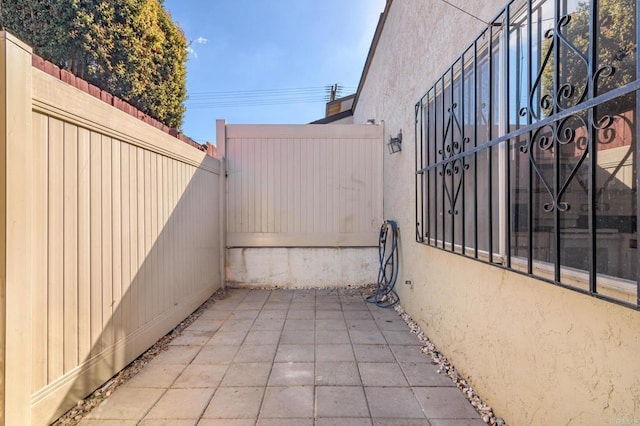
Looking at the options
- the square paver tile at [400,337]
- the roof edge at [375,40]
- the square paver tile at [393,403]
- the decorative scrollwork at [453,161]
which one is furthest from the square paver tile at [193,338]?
the roof edge at [375,40]

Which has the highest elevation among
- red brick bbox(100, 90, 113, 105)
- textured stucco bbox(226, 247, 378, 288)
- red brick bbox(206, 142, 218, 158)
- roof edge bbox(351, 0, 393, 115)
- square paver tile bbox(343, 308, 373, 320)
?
roof edge bbox(351, 0, 393, 115)

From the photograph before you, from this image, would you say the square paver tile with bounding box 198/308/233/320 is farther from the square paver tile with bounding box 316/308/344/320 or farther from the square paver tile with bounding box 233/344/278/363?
the square paver tile with bounding box 316/308/344/320

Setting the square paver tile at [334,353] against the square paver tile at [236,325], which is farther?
the square paver tile at [236,325]

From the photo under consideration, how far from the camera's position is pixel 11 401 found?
1.43 metres

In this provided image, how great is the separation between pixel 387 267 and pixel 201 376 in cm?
306

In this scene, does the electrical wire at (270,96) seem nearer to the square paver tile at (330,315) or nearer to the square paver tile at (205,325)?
the square paver tile at (330,315)

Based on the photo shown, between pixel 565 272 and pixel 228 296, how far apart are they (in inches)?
162

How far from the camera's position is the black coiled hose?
4.09 m

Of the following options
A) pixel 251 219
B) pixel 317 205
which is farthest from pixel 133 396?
pixel 317 205

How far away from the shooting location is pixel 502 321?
68.4 inches

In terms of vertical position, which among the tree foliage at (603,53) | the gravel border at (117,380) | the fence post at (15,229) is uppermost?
the tree foliage at (603,53)

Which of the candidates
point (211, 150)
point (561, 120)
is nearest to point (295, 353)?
point (561, 120)

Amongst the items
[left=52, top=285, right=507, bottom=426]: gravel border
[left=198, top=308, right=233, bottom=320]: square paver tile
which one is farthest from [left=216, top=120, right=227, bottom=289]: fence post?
[left=52, top=285, right=507, bottom=426]: gravel border

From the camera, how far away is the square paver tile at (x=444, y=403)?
183 cm
